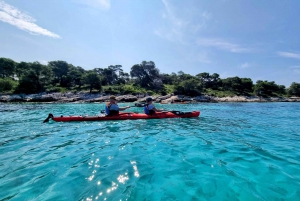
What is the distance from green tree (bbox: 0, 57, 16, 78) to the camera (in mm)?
71419

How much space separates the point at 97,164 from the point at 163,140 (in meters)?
3.39

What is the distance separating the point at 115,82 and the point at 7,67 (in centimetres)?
4932

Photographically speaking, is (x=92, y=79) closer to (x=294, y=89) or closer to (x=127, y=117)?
(x=127, y=117)

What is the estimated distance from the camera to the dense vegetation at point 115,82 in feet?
191

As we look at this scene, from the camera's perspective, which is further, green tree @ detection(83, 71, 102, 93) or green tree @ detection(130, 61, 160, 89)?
green tree @ detection(130, 61, 160, 89)

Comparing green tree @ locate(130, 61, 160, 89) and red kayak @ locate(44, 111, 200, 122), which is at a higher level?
green tree @ locate(130, 61, 160, 89)

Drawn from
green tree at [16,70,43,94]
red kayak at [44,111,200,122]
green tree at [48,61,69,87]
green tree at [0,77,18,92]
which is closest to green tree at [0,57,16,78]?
green tree at [48,61,69,87]

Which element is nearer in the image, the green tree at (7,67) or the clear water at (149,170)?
the clear water at (149,170)

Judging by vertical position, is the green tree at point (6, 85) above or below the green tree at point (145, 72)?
below

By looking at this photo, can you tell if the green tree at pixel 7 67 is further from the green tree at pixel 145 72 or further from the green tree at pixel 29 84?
the green tree at pixel 145 72

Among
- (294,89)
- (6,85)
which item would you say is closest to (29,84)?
(6,85)

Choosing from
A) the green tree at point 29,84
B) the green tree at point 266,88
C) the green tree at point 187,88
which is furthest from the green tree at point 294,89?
the green tree at point 29,84

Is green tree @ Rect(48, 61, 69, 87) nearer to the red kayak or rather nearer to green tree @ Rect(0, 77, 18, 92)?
green tree @ Rect(0, 77, 18, 92)

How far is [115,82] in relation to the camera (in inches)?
3327
